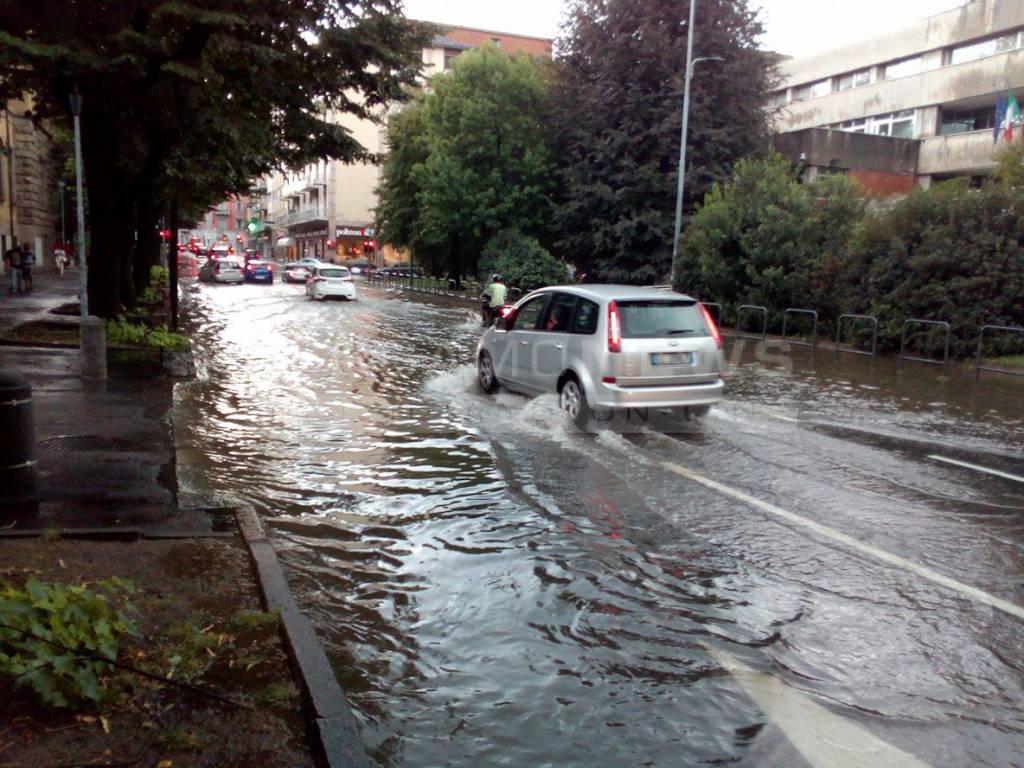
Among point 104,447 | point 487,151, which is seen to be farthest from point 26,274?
point 104,447

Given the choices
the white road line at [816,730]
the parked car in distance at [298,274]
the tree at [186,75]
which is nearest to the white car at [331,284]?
the tree at [186,75]

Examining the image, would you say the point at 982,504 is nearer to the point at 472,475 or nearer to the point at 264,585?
the point at 472,475

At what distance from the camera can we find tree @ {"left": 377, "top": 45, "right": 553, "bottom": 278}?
127ft

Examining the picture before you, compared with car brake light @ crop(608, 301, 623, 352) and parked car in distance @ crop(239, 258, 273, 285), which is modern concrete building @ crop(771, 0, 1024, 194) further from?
parked car in distance @ crop(239, 258, 273, 285)

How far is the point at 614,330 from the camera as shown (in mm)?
9695

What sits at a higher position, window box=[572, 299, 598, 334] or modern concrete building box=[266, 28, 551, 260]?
modern concrete building box=[266, 28, 551, 260]

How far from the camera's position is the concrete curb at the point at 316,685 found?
10.7 ft

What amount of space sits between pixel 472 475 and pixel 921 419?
690 centimetres

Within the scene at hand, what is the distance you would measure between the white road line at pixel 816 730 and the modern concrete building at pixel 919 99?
1383 inches

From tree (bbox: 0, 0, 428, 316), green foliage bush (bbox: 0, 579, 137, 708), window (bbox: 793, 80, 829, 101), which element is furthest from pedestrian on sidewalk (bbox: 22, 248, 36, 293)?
window (bbox: 793, 80, 829, 101)

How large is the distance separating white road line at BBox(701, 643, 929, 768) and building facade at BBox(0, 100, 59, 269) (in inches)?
1516

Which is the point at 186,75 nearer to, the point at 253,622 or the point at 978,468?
the point at 253,622

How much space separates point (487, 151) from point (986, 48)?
24.6 m

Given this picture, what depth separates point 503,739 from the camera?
12.0ft
